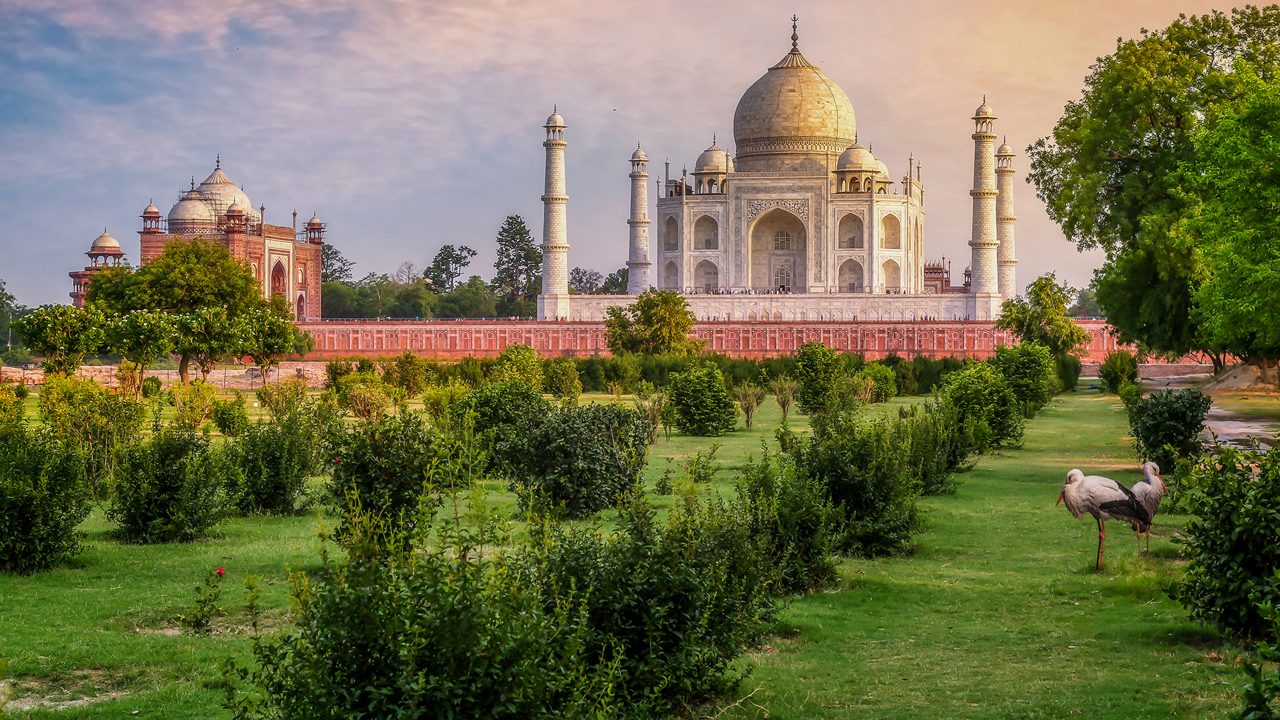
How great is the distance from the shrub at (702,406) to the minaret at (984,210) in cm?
2953

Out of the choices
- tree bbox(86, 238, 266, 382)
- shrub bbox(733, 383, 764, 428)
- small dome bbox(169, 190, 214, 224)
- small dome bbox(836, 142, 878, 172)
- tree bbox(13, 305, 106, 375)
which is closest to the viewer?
shrub bbox(733, 383, 764, 428)

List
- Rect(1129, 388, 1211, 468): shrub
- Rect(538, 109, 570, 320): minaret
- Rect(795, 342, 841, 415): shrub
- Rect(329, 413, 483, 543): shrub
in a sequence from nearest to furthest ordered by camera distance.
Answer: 1. Rect(329, 413, 483, 543): shrub
2. Rect(1129, 388, 1211, 468): shrub
3. Rect(795, 342, 841, 415): shrub
4. Rect(538, 109, 570, 320): minaret

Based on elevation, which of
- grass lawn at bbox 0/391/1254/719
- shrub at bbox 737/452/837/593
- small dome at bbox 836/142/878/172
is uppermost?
small dome at bbox 836/142/878/172

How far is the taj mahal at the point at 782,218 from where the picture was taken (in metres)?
46.9

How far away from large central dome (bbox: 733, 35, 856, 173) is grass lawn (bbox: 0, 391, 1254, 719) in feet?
141

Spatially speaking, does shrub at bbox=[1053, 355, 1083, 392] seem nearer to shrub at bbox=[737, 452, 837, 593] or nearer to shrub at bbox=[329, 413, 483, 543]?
shrub at bbox=[737, 452, 837, 593]

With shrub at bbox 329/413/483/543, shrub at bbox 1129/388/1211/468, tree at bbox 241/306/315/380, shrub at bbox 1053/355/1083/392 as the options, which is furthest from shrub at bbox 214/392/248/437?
shrub at bbox 1053/355/1083/392

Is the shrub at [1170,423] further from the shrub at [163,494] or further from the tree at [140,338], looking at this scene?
the tree at [140,338]

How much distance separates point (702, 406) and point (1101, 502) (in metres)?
10.2

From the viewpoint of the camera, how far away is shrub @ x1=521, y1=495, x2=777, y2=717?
4891 mm

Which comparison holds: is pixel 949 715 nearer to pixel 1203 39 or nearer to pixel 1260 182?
pixel 1260 182

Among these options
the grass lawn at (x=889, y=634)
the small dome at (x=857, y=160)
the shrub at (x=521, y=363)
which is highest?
the small dome at (x=857, y=160)

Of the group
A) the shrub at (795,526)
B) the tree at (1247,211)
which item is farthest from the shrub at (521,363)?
the shrub at (795,526)

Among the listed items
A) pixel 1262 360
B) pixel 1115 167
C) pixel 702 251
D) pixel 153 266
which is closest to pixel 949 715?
pixel 1115 167
